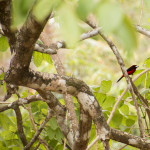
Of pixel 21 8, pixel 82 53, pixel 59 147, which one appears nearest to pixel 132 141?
pixel 59 147

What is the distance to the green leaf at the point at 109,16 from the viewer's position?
37 cm

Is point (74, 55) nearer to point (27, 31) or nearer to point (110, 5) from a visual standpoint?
point (27, 31)

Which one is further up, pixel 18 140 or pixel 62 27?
pixel 62 27

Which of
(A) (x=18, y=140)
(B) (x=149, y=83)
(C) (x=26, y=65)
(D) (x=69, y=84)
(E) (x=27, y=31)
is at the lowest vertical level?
(A) (x=18, y=140)

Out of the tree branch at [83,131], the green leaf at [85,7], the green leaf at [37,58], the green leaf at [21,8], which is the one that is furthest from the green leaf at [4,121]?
the green leaf at [85,7]

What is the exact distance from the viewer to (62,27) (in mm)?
391

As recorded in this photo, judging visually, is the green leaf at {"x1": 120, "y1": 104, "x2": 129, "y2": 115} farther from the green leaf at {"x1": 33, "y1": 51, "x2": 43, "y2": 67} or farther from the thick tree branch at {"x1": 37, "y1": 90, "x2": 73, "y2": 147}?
the green leaf at {"x1": 33, "y1": 51, "x2": 43, "y2": 67}

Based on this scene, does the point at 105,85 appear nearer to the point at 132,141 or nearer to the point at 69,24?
the point at 132,141

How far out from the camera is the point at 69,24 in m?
0.38

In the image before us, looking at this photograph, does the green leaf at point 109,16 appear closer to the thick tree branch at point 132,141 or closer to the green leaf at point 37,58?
the thick tree branch at point 132,141

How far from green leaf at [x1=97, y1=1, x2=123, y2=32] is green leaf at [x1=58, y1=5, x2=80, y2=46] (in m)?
0.04

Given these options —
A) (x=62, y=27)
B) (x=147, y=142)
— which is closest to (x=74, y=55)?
(x=147, y=142)

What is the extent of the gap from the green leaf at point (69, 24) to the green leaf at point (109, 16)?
4 cm

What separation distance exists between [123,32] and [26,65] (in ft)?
2.26
